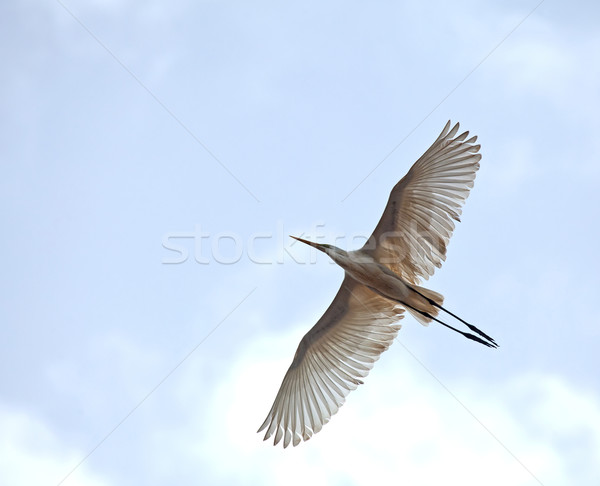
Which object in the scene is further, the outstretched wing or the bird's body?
the outstretched wing

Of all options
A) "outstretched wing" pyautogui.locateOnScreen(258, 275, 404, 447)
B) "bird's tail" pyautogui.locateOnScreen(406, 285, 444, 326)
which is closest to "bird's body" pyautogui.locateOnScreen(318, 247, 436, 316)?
"bird's tail" pyautogui.locateOnScreen(406, 285, 444, 326)

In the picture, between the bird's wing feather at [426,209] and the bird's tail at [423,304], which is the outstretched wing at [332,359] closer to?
the bird's tail at [423,304]

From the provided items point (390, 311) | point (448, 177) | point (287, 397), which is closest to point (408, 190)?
point (448, 177)

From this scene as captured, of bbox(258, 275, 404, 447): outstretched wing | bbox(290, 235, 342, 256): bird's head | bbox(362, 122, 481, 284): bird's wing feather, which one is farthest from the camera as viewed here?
bbox(258, 275, 404, 447): outstretched wing

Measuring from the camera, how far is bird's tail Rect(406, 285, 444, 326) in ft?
31.6

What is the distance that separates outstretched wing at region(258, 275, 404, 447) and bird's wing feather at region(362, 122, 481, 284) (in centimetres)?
78

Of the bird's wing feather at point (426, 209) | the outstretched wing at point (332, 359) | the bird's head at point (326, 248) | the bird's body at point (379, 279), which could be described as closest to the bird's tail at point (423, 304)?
the bird's body at point (379, 279)

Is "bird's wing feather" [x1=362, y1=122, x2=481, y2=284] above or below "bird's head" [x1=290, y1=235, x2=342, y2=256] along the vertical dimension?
above

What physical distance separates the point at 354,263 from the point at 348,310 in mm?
1150

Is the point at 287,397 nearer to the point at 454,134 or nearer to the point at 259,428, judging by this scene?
the point at 259,428

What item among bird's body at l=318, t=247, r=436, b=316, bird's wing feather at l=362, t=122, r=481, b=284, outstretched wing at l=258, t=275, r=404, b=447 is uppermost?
bird's wing feather at l=362, t=122, r=481, b=284

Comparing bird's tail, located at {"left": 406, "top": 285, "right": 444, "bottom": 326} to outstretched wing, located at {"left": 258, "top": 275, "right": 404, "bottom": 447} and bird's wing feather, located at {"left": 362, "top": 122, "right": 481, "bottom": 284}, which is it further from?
outstretched wing, located at {"left": 258, "top": 275, "right": 404, "bottom": 447}

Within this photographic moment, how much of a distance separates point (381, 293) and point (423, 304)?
24.8 inches

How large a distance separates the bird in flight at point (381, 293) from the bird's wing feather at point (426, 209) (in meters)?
0.01
